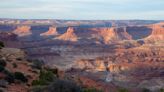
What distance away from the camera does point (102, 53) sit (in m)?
113

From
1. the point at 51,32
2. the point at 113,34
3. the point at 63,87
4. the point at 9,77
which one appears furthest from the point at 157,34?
the point at 63,87

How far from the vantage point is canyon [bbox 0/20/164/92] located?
61644mm

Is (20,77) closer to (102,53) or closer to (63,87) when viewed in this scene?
(63,87)

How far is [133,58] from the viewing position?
93125 mm

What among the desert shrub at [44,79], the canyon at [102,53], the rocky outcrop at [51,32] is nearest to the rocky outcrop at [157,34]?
the canyon at [102,53]

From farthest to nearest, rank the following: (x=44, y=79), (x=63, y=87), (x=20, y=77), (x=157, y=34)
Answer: (x=157, y=34), (x=44, y=79), (x=20, y=77), (x=63, y=87)

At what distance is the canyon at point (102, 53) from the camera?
61644mm

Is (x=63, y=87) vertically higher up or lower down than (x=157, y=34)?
higher up

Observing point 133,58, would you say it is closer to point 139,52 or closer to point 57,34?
point 139,52

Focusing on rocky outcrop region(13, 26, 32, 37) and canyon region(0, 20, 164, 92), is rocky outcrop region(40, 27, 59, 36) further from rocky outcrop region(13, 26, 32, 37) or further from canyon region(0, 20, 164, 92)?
rocky outcrop region(13, 26, 32, 37)

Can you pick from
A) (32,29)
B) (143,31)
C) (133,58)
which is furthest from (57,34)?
(133,58)

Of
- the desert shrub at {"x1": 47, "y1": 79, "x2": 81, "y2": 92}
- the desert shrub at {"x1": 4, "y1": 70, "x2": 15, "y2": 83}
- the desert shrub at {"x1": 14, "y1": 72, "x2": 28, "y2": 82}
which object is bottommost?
the desert shrub at {"x1": 14, "y1": 72, "x2": 28, "y2": 82}

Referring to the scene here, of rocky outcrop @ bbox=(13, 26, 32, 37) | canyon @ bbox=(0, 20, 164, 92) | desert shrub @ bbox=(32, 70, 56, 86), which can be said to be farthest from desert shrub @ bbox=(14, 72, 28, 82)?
rocky outcrop @ bbox=(13, 26, 32, 37)

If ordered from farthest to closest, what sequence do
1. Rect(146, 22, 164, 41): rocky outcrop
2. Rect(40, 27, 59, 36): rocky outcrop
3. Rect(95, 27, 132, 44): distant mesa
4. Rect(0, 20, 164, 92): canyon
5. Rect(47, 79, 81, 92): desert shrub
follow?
1. Rect(40, 27, 59, 36): rocky outcrop
2. Rect(95, 27, 132, 44): distant mesa
3. Rect(146, 22, 164, 41): rocky outcrop
4. Rect(0, 20, 164, 92): canyon
5. Rect(47, 79, 81, 92): desert shrub
